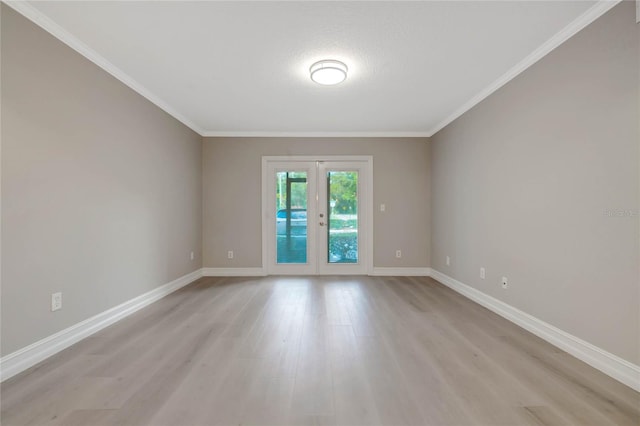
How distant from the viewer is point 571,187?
2006 mm

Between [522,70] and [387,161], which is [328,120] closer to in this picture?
[387,161]

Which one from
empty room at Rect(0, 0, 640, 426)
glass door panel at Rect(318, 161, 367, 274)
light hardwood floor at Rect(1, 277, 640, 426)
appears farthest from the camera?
glass door panel at Rect(318, 161, 367, 274)

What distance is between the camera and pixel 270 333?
236cm

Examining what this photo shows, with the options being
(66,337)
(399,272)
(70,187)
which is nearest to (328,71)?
(70,187)

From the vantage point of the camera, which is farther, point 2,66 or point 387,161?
point 387,161

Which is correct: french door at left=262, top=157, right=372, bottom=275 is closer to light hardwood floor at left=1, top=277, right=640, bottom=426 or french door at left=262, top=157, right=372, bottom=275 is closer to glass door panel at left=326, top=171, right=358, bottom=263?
glass door panel at left=326, top=171, right=358, bottom=263

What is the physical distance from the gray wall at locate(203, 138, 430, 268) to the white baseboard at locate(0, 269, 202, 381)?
152 centimetres

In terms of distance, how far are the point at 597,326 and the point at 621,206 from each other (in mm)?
838

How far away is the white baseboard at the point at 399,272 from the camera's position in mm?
4551

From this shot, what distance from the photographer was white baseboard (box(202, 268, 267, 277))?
4512mm

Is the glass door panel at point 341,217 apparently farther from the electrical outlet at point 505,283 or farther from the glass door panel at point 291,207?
the electrical outlet at point 505,283

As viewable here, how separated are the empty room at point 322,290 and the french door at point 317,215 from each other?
Result: 1037mm

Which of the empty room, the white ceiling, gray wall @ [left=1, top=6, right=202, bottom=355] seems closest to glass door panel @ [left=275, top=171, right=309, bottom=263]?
the empty room

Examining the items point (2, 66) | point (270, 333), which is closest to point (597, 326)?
point (270, 333)
